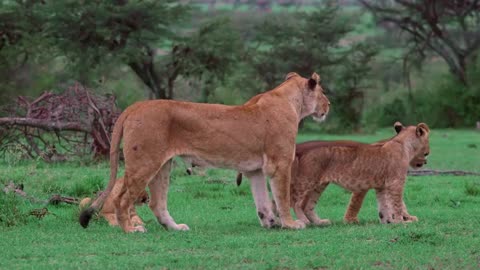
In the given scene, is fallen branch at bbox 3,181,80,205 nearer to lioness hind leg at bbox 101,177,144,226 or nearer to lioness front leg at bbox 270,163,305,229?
lioness hind leg at bbox 101,177,144,226

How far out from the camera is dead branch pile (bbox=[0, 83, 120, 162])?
13.8 m

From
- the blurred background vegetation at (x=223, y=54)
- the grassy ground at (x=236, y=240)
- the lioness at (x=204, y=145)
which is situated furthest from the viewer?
the blurred background vegetation at (x=223, y=54)

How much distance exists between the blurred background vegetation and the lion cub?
Answer: 19.4 m

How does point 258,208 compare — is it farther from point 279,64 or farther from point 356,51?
point 356,51

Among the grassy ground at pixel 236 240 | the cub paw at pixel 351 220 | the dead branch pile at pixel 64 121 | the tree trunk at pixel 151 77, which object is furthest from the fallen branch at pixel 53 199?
the tree trunk at pixel 151 77

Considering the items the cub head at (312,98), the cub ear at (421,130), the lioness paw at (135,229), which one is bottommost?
the lioness paw at (135,229)

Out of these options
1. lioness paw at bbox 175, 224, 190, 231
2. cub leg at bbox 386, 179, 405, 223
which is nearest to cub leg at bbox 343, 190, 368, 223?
cub leg at bbox 386, 179, 405, 223

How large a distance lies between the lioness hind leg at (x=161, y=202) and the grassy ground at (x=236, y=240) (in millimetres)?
112

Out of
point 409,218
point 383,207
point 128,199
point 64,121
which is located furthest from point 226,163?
point 64,121

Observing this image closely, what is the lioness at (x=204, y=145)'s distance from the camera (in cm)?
741

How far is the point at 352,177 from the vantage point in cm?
821

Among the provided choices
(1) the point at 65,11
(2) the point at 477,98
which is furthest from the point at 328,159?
(2) the point at 477,98

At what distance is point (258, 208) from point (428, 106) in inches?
1156

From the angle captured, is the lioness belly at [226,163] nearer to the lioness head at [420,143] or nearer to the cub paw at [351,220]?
the cub paw at [351,220]
